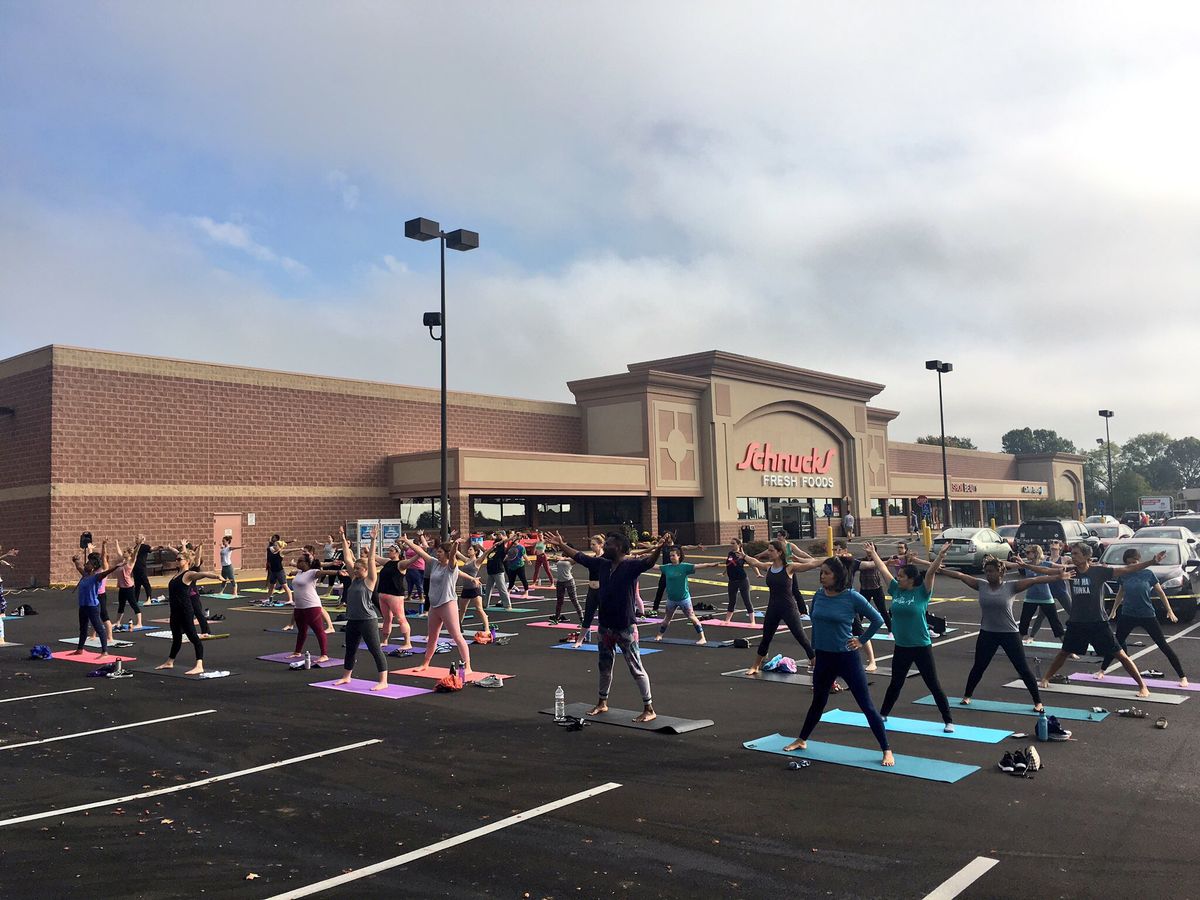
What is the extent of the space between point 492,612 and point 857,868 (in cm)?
1606

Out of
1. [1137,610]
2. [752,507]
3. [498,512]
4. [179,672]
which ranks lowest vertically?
[179,672]

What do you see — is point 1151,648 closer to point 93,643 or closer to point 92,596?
point 92,596

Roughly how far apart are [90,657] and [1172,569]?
64.9 feet

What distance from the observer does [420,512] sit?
36812mm

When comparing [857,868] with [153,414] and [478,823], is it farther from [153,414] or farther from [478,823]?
[153,414]

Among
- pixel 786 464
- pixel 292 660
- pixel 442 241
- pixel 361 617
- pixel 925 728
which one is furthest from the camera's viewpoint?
pixel 786 464

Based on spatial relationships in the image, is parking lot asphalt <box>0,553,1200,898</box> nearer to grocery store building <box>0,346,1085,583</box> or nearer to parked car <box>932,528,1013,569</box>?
parked car <box>932,528,1013,569</box>

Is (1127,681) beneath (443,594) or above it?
beneath

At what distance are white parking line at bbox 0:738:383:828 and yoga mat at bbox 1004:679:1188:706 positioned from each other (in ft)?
27.0

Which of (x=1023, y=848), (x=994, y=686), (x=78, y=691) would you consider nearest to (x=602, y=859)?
(x=1023, y=848)

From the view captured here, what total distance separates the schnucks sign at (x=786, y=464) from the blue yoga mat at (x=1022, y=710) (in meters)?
36.5

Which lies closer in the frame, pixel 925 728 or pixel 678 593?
pixel 925 728

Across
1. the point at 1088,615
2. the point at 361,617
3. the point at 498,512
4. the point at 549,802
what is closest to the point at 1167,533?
the point at 1088,615

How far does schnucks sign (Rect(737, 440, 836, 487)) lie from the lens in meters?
47.4
